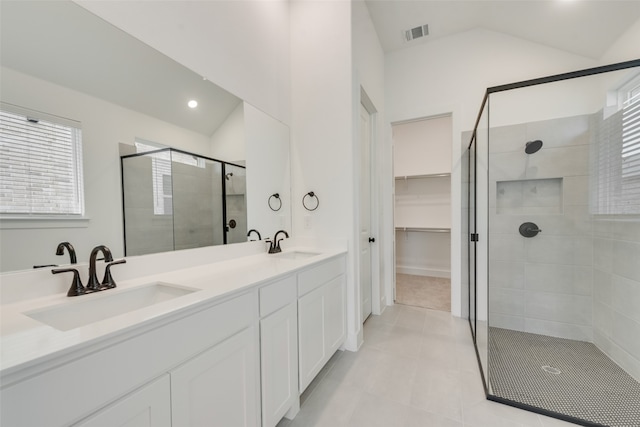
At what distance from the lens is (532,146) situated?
98.3 inches

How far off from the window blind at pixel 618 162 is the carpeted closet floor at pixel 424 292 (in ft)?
6.13

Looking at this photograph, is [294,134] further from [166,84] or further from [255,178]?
[166,84]

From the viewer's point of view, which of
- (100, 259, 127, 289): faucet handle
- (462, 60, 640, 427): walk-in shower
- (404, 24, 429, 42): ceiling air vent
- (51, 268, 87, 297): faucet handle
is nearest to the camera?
(51, 268, 87, 297): faucet handle

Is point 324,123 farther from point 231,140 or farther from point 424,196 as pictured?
point 424,196

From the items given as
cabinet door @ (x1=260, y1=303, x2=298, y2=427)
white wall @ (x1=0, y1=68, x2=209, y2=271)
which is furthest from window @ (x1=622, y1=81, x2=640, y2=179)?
white wall @ (x1=0, y1=68, x2=209, y2=271)

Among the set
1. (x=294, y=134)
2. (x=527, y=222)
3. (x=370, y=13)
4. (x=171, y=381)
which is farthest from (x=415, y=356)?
(x=370, y=13)

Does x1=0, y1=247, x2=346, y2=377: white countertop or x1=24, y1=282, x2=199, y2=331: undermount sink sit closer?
x1=0, y1=247, x2=346, y2=377: white countertop

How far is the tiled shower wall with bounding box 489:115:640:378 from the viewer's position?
6.55ft

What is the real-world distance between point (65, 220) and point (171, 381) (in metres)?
0.82

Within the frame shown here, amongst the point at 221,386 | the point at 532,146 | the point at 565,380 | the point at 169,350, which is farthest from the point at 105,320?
the point at 532,146

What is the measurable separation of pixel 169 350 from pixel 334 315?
137 cm

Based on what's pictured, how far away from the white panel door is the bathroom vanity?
3.80 feet

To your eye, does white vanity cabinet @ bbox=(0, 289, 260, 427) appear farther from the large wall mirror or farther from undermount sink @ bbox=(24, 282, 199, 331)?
the large wall mirror

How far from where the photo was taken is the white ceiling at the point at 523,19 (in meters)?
1.89
